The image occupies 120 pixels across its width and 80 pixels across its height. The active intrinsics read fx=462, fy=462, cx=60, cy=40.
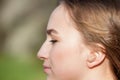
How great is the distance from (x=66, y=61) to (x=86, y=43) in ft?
0.30

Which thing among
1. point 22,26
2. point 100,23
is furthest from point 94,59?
point 22,26

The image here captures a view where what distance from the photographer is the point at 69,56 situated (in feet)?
→ 5.05

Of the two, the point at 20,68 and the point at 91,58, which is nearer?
the point at 91,58

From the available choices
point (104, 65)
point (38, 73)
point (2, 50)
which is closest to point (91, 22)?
point (104, 65)

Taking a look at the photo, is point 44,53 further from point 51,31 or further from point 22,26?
point 22,26

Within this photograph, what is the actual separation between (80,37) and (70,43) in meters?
0.04

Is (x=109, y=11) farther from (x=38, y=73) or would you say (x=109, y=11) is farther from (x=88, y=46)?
(x=38, y=73)

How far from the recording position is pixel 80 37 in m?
1.53

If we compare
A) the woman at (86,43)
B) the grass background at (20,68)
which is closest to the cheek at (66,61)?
the woman at (86,43)

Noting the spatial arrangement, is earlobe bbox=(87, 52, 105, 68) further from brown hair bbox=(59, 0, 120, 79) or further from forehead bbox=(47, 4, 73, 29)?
forehead bbox=(47, 4, 73, 29)

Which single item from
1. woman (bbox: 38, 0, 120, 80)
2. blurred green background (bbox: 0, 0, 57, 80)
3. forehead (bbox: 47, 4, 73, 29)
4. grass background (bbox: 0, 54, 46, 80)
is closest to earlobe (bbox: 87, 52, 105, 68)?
woman (bbox: 38, 0, 120, 80)

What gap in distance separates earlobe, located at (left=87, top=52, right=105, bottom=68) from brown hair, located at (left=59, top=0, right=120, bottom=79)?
3 cm

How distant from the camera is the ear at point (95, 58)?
1.52 m

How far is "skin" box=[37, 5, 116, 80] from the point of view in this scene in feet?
5.01
